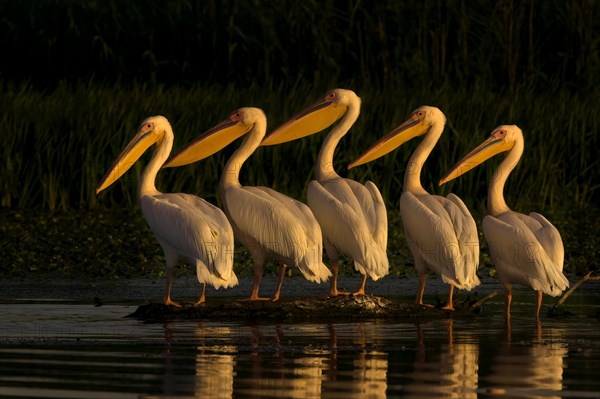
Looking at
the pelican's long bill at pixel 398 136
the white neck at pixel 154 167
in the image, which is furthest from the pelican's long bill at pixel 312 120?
the white neck at pixel 154 167

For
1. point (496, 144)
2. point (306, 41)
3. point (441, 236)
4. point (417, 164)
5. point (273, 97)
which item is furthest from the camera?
point (306, 41)

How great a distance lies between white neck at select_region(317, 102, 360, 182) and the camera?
39.0 feet

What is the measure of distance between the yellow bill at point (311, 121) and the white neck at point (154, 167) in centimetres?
102

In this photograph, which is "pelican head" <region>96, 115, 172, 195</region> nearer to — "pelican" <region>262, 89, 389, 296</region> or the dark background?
"pelican" <region>262, 89, 389, 296</region>

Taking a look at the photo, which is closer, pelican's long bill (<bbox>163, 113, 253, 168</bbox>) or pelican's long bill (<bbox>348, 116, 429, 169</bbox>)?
pelican's long bill (<bbox>163, 113, 253, 168</bbox>)

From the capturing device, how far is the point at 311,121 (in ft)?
42.5

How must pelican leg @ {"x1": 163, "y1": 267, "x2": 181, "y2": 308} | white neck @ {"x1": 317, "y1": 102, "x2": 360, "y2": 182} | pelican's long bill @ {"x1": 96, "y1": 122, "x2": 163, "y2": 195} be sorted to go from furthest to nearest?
pelican's long bill @ {"x1": 96, "y1": 122, "x2": 163, "y2": 195} < white neck @ {"x1": 317, "y1": 102, "x2": 360, "y2": 182} < pelican leg @ {"x1": 163, "y1": 267, "x2": 181, "y2": 308}

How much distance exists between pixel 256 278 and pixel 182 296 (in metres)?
1.08

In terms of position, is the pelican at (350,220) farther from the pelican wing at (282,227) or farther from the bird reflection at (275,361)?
the bird reflection at (275,361)

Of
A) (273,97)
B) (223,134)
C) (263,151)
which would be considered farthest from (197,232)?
(273,97)

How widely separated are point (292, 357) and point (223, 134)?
14.2 ft

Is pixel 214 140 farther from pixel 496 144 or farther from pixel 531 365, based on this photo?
pixel 531 365

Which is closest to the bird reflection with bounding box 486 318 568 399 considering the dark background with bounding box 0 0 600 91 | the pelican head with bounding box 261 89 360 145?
the pelican head with bounding box 261 89 360 145

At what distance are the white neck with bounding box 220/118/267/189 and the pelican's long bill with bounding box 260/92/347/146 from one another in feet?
1.82
